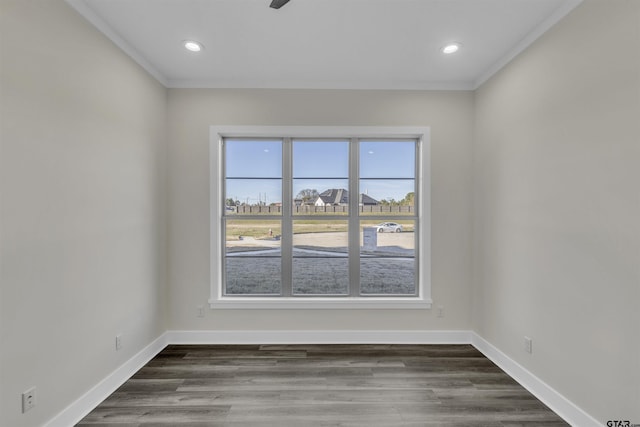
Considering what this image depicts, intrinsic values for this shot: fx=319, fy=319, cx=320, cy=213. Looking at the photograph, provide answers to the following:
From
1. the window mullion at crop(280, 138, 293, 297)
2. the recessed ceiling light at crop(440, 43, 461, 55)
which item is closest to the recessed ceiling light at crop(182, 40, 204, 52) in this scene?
the window mullion at crop(280, 138, 293, 297)

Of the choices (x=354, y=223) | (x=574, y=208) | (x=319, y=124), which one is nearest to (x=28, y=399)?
(x=354, y=223)

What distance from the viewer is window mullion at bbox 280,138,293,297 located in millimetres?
3541

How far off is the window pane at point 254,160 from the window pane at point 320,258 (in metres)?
0.67

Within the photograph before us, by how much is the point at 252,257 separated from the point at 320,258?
2.51ft

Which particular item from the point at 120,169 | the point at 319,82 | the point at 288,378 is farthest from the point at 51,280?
the point at 319,82

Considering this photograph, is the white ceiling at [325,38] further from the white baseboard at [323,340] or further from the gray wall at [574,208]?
the white baseboard at [323,340]

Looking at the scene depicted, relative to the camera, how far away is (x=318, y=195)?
3574mm

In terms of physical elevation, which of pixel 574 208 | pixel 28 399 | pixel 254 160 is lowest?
pixel 28 399

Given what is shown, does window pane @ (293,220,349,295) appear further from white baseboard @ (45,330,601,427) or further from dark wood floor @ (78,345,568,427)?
dark wood floor @ (78,345,568,427)

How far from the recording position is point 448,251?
341 cm

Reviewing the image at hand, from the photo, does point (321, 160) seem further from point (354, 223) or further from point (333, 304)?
point (333, 304)

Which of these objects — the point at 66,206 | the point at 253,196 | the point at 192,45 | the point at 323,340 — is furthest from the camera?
the point at 253,196

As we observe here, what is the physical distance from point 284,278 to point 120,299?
156cm

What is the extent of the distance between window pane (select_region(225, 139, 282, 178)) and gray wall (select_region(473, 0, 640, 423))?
2218mm
